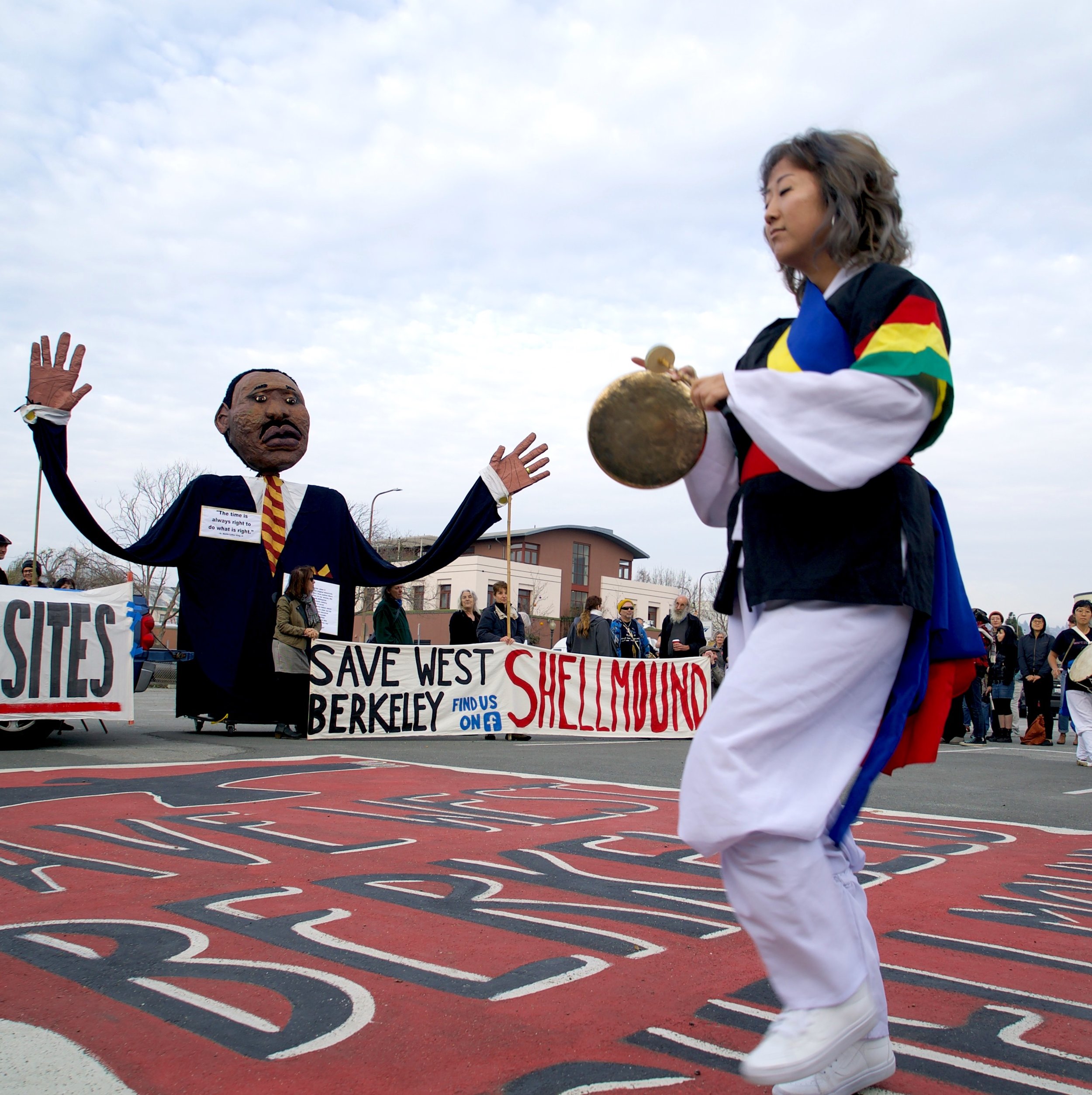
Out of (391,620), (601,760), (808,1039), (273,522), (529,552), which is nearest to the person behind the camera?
(808,1039)

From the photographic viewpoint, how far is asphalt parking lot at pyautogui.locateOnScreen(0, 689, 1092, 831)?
6.32 metres

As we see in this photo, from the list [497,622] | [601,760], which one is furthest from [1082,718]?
[497,622]

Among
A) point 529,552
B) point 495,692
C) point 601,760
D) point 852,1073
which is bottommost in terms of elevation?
point 601,760

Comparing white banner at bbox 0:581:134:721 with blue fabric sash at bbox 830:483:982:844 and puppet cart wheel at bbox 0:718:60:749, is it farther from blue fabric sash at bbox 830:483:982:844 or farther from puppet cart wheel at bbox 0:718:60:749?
blue fabric sash at bbox 830:483:982:844

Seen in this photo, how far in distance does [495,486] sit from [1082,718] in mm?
6249

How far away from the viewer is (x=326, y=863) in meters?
3.89

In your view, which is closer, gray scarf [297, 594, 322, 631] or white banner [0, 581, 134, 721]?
white banner [0, 581, 134, 721]

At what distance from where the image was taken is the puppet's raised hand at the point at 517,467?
8977 mm

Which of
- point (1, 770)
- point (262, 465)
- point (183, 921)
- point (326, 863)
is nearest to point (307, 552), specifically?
point (262, 465)

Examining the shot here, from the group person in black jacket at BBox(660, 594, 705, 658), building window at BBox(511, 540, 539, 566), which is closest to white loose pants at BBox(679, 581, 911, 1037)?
person in black jacket at BBox(660, 594, 705, 658)

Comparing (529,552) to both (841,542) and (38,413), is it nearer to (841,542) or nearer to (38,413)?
(38,413)

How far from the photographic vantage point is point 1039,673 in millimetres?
13641

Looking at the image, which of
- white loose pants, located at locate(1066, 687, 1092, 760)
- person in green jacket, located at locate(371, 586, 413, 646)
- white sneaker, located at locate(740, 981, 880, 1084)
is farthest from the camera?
person in green jacket, located at locate(371, 586, 413, 646)

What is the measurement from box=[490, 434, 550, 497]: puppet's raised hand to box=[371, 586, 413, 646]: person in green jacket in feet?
9.37
